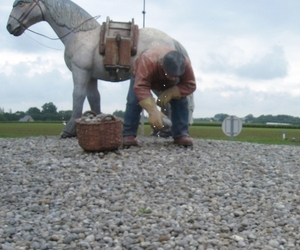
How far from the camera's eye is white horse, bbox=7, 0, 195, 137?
6750mm

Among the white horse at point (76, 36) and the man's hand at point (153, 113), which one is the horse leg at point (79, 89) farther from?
the man's hand at point (153, 113)

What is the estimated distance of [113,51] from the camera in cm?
663

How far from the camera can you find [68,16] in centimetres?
696

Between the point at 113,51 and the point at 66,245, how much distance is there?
145 inches

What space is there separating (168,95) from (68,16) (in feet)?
6.91

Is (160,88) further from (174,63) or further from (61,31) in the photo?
(61,31)

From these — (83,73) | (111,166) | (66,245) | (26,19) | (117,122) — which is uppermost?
(26,19)

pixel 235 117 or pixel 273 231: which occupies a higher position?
pixel 235 117

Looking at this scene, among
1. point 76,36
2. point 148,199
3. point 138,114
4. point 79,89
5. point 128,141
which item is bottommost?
point 148,199

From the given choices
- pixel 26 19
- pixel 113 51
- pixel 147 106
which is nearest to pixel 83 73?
pixel 113 51

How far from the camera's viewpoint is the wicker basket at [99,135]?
18.2 feet

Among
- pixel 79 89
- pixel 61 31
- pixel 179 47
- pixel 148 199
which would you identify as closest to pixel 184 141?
pixel 179 47

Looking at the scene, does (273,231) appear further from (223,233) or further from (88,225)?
(88,225)

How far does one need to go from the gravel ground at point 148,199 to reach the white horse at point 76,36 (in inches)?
41.1
